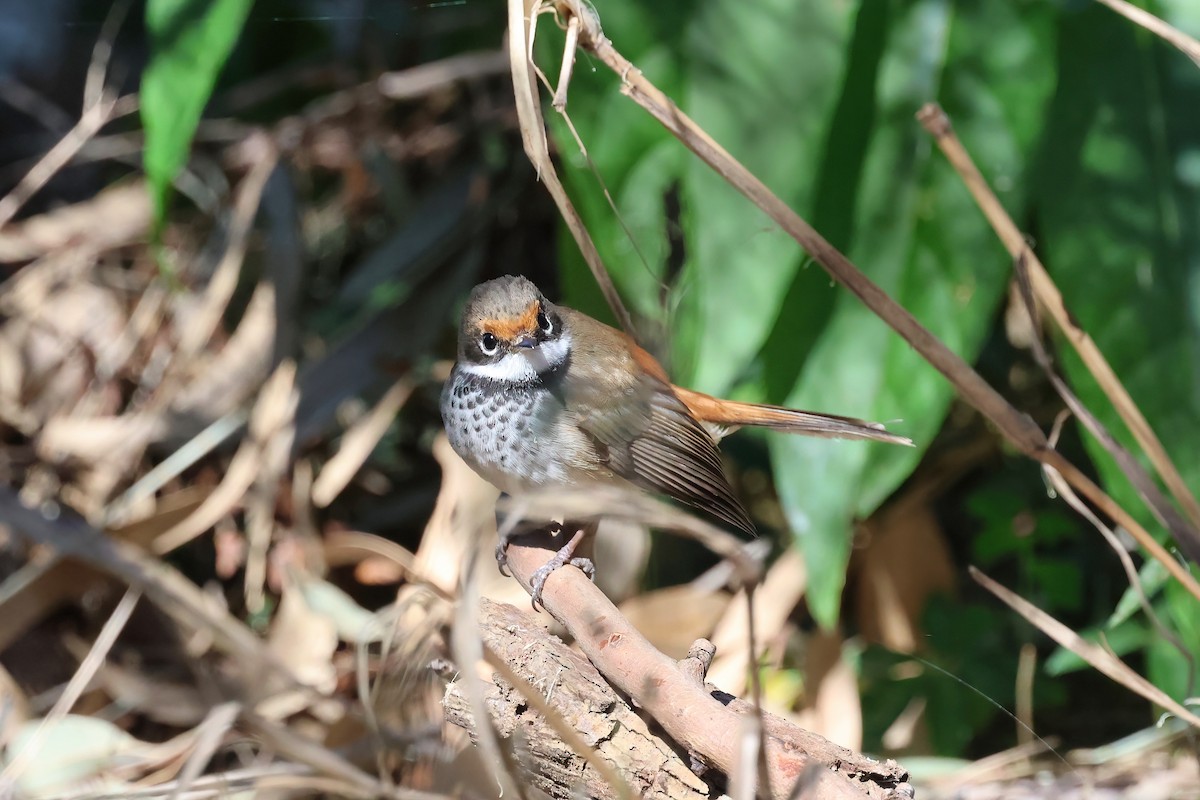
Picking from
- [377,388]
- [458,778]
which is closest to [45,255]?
[377,388]

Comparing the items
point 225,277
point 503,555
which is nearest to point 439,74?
point 225,277

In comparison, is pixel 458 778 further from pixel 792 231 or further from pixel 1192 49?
pixel 1192 49

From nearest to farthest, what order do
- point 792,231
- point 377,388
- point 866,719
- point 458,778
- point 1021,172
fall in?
point 792,231
point 458,778
point 1021,172
point 866,719
point 377,388

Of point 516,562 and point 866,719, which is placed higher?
point 866,719

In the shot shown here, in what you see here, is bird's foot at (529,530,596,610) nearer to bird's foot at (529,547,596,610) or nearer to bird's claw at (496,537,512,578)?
bird's foot at (529,547,596,610)

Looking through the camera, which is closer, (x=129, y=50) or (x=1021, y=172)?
(x=1021, y=172)
